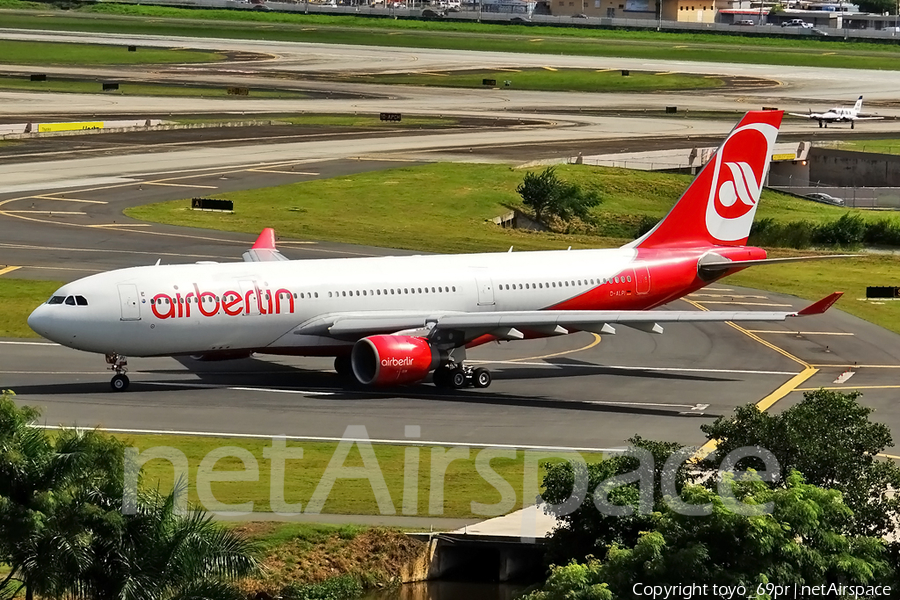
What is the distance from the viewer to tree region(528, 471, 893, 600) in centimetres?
2719

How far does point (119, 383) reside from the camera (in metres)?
53.6

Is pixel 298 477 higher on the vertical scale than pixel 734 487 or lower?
lower

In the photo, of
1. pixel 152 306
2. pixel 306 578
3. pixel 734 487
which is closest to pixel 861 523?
pixel 734 487

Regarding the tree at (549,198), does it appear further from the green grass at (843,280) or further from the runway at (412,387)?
the green grass at (843,280)

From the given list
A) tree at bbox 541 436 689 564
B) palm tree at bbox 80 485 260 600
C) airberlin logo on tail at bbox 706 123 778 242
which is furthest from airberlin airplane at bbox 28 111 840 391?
palm tree at bbox 80 485 260 600

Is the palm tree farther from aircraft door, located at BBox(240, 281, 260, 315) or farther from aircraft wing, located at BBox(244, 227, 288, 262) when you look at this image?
aircraft wing, located at BBox(244, 227, 288, 262)

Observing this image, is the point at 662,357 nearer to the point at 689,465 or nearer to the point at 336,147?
the point at 689,465

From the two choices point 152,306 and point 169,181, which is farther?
point 169,181

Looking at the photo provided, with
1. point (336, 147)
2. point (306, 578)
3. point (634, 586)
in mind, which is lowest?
point (306, 578)

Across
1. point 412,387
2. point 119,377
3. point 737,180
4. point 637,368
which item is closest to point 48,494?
point 119,377

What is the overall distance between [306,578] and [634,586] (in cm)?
1145

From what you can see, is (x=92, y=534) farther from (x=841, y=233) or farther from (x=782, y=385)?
(x=841, y=233)

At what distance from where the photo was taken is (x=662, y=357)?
63844 mm

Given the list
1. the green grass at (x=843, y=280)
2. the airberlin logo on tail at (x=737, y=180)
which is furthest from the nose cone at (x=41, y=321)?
the green grass at (x=843, y=280)
